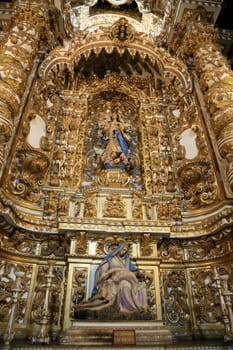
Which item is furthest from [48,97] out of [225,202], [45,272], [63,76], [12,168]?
[225,202]

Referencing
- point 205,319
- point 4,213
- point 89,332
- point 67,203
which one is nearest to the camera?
point 89,332

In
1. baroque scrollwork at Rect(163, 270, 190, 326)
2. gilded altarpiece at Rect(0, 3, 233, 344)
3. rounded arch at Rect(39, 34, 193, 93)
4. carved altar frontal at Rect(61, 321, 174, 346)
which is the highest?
rounded arch at Rect(39, 34, 193, 93)

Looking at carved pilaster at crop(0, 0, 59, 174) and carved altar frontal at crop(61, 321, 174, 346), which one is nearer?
carved altar frontal at crop(61, 321, 174, 346)

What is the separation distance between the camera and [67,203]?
6168mm

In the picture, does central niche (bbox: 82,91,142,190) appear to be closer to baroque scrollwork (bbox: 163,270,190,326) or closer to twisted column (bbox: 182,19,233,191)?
twisted column (bbox: 182,19,233,191)

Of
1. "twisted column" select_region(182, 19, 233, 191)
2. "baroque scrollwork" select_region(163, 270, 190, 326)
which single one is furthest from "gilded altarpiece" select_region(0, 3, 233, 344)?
"twisted column" select_region(182, 19, 233, 191)

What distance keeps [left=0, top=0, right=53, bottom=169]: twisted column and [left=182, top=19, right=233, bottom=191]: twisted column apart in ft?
13.5

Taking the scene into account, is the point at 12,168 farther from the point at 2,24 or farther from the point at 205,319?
the point at 2,24

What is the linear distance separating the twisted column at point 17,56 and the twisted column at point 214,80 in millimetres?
4115

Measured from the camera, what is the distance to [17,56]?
6422 mm

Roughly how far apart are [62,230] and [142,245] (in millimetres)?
1622

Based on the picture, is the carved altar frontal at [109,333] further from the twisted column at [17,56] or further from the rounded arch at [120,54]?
the rounded arch at [120,54]

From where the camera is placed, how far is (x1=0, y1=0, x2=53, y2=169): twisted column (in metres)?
5.34

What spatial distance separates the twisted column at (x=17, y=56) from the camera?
17.5 ft
